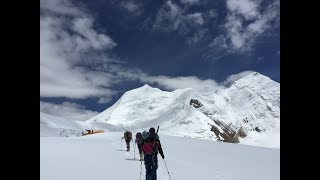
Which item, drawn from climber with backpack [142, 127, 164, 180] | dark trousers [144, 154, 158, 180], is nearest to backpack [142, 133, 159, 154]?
climber with backpack [142, 127, 164, 180]

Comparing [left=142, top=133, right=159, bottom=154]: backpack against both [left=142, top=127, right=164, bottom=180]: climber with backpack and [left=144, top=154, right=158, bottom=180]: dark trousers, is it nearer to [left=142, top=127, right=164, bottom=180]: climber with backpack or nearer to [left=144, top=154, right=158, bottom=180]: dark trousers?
[left=142, top=127, right=164, bottom=180]: climber with backpack

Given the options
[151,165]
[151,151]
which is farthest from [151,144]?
[151,165]

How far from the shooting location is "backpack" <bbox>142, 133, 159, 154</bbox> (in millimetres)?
13219

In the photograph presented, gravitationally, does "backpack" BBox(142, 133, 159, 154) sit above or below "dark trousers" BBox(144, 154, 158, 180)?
above

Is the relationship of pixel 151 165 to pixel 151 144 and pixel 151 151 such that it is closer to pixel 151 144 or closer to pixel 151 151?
pixel 151 151

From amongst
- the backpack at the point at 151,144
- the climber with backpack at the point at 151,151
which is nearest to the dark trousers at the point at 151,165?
the climber with backpack at the point at 151,151

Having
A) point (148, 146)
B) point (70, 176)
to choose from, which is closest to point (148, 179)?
point (148, 146)

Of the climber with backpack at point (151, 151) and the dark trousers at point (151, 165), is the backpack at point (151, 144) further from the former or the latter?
the dark trousers at point (151, 165)
